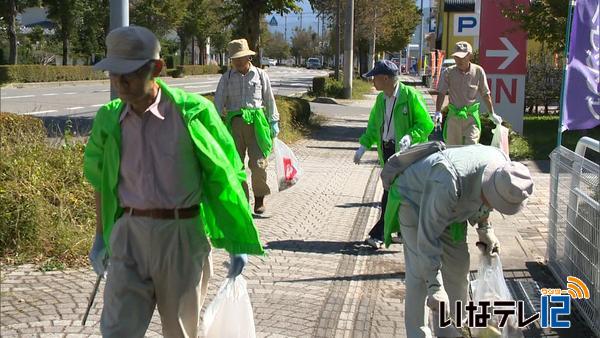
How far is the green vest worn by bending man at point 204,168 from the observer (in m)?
3.30

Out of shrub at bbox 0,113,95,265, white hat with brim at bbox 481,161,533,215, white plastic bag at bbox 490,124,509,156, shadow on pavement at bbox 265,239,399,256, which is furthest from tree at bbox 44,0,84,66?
white hat with brim at bbox 481,161,533,215

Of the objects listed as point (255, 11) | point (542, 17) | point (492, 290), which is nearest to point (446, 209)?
point (492, 290)

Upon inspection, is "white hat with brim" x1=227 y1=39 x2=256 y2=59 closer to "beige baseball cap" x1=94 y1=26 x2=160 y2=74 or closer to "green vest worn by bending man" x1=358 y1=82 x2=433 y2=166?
"green vest worn by bending man" x1=358 y1=82 x2=433 y2=166

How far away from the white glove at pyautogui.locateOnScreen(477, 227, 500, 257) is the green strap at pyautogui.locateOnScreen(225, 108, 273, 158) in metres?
4.35

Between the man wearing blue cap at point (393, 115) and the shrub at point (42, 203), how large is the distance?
262 cm

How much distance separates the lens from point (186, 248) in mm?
3375

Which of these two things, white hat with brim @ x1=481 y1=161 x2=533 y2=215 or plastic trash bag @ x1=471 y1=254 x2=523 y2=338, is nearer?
white hat with brim @ x1=481 y1=161 x2=533 y2=215

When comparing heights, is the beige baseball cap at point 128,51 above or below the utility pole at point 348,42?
below

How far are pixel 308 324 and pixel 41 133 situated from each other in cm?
512

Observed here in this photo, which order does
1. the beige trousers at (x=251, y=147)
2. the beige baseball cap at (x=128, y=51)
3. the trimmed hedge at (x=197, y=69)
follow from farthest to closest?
the trimmed hedge at (x=197, y=69) → the beige trousers at (x=251, y=147) → the beige baseball cap at (x=128, y=51)

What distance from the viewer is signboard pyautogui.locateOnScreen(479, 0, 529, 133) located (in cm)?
1573

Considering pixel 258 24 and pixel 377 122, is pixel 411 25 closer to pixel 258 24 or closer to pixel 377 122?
pixel 258 24

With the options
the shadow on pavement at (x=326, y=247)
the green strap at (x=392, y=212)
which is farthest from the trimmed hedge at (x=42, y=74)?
the green strap at (x=392, y=212)

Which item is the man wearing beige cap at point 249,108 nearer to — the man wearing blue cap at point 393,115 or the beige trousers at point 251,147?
the beige trousers at point 251,147
